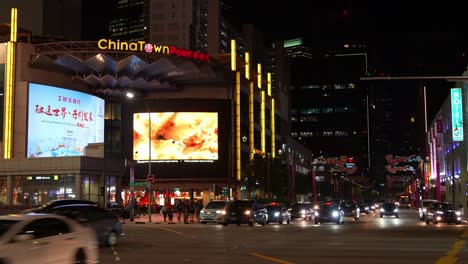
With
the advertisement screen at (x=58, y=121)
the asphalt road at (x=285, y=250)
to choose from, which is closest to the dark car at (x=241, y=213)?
the asphalt road at (x=285, y=250)

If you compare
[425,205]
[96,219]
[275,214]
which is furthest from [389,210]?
[96,219]

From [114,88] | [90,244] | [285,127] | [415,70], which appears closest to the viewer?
[90,244]

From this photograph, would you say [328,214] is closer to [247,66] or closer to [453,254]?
[453,254]

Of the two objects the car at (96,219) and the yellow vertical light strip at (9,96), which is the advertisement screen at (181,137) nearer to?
the yellow vertical light strip at (9,96)

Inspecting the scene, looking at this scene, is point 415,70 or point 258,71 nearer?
point 258,71

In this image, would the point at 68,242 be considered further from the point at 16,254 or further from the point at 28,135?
the point at 28,135

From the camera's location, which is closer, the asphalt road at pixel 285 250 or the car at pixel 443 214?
the asphalt road at pixel 285 250

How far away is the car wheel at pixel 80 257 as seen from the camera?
45.0 feet

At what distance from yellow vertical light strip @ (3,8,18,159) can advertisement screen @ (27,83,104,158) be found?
1.91m

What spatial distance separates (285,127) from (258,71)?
1293 inches

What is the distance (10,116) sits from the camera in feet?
207

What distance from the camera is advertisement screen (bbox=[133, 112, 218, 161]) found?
78.6 meters

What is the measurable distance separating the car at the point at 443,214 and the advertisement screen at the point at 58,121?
1604 inches

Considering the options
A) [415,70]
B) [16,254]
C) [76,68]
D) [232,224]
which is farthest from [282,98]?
[16,254]
